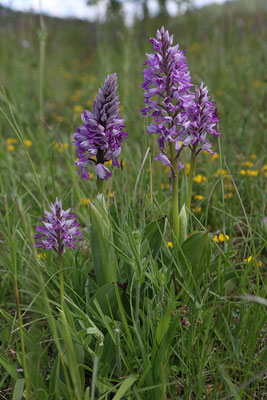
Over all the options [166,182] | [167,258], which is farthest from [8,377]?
[166,182]

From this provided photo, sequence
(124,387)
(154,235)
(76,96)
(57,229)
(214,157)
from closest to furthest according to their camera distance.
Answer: (124,387) < (57,229) < (154,235) < (214,157) < (76,96)

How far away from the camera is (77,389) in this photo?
0.97m

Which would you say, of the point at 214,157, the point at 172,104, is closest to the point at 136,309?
the point at 172,104

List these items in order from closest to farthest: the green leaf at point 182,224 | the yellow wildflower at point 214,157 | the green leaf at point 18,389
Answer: the green leaf at point 18,389
the green leaf at point 182,224
the yellow wildflower at point 214,157

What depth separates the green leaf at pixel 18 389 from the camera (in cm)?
120

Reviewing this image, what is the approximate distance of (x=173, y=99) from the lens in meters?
1.39

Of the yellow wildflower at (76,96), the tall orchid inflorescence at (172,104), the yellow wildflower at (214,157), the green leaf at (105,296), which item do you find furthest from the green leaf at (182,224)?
the yellow wildflower at (76,96)

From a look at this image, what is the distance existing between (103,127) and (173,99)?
0.28 m

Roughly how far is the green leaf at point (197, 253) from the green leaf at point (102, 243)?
0.90ft

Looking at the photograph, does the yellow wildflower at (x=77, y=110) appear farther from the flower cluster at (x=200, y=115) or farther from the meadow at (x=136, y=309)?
the flower cluster at (x=200, y=115)

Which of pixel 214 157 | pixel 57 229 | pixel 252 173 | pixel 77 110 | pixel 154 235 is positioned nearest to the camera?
pixel 57 229

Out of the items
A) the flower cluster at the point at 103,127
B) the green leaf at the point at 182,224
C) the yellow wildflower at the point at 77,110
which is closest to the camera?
the flower cluster at the point at 103,127

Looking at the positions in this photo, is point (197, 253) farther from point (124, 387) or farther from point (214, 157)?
point (214, 157)

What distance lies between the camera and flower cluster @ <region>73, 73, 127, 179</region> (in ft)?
4.30
